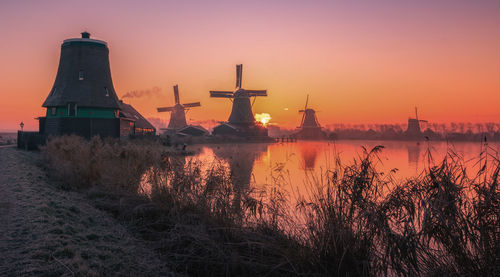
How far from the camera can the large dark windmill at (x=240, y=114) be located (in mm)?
57938

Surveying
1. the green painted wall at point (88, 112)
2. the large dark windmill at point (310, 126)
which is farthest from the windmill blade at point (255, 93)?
the green painted wall at point (88, 112)

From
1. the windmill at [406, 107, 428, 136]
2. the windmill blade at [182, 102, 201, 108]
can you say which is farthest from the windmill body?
the windmill blade at [182, 102, 201, 108]

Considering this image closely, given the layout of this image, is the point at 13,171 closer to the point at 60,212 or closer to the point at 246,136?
the point at 60,212

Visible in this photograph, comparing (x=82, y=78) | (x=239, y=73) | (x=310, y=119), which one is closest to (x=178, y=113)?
(x=239, y=73)

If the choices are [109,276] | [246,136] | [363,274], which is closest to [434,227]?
[363,274]

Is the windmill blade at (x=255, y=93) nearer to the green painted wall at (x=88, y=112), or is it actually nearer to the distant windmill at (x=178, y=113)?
the distant windmill at (x=178, y=113)

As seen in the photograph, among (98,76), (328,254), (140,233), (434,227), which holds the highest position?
(98,76)

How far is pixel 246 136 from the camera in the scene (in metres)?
58.7

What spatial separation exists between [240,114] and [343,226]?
54.9 metres

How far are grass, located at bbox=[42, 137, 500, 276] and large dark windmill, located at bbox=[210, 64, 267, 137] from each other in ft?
169

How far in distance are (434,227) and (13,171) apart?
12800 millimetres

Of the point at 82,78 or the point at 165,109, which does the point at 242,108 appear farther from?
the point at 82,78

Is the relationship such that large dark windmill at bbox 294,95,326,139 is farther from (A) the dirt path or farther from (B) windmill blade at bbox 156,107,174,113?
(A) the dirt path

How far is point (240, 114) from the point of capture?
57969mm
